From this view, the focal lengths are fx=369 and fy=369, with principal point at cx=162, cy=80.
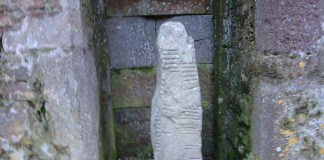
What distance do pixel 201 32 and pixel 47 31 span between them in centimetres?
102

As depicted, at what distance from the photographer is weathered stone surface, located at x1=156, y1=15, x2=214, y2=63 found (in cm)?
238

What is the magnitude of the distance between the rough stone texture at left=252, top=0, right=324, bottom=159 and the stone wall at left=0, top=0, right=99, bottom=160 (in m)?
0.90

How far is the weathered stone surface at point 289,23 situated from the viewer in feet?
5.91

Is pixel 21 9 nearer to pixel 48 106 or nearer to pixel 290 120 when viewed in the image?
pixel 48 106

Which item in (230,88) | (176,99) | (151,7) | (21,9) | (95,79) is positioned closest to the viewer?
(176,99)

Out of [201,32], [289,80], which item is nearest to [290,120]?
[289,80]

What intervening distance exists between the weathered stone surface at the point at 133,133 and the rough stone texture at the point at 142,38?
0.32 meters


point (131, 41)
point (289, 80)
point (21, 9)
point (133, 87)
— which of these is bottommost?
point (133, 87)

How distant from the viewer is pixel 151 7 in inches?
91.9

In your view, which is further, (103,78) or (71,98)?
(103,78)

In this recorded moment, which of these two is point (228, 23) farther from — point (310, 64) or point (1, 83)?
point (1, 83)

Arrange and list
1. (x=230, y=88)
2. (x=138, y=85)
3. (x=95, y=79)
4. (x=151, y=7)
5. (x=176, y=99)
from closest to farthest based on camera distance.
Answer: (x=176, y=99), (x=95, y=79), (x=230, y=88), (x=151, y=7), (x=138, y=85)

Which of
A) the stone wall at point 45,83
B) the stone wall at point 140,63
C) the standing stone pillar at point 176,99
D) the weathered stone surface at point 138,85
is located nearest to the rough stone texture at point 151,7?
the stone wall at point 140,63

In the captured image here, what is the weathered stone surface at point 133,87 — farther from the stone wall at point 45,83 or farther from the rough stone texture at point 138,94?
the stone wall at point 45,83
